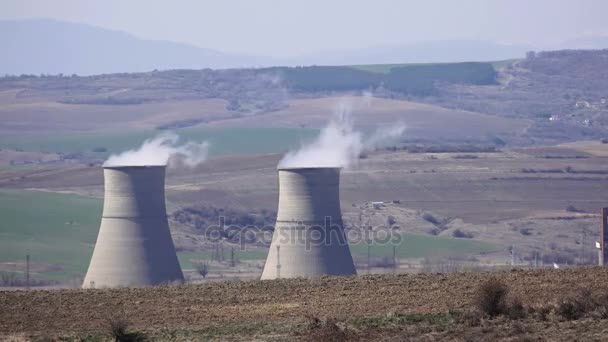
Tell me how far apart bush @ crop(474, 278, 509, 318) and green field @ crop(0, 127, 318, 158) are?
77.0m

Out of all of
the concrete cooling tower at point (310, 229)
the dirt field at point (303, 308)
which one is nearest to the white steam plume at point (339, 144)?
the concrete cooling tower at point (310, 229)

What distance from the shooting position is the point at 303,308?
54.8 feet

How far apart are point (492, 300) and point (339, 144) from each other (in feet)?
134

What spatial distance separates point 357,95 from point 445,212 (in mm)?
64380

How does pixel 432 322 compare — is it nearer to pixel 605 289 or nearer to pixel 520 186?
pixel 605 289

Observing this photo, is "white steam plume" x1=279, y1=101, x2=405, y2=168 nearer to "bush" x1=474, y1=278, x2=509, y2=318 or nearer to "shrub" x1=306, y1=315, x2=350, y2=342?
"bush" x1=474, y1=278, x2=509, y2=318

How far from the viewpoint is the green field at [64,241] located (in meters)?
53.0

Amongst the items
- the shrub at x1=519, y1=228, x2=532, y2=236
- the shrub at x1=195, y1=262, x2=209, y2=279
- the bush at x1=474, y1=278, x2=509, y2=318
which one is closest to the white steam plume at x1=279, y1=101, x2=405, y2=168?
the shrub at x1=195, y1=262, x2=209, y2=279

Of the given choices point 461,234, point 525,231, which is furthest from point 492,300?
point 461,234

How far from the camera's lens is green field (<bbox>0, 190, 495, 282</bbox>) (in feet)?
174

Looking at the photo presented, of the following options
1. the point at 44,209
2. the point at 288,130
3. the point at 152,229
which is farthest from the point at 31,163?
the point at 152,229

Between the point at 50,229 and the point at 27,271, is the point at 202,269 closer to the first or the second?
the point at 27,271

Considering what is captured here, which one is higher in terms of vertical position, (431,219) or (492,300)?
(492,300)

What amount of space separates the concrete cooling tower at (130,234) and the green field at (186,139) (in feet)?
204
